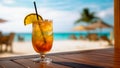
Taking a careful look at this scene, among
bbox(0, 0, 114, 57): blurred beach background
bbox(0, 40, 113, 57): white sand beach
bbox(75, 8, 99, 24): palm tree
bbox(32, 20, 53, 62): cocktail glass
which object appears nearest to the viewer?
bbox(32, 20, 53, 62): cocktail glass

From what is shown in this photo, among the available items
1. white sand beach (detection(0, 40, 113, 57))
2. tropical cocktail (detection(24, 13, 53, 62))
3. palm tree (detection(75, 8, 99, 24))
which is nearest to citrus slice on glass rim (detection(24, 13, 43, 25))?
tropical cocktail (detection(24, 13, 53, 62))

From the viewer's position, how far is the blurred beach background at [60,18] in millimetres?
10250

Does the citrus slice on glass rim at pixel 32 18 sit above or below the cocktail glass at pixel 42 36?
above

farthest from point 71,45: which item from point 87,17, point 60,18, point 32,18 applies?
point 32,18

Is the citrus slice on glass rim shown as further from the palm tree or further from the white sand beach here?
the palm tree

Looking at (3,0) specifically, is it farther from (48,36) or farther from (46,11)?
(48,36)

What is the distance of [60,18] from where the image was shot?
12.5m

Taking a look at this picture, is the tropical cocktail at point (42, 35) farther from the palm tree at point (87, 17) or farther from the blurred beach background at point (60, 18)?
the palm tree at point (87, 17)

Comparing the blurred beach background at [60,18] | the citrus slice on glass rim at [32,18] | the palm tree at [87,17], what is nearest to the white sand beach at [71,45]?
the blurred beach background at [60,18]

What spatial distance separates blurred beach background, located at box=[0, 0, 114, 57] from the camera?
1025 cm

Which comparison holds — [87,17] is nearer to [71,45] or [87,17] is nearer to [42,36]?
[71,45]

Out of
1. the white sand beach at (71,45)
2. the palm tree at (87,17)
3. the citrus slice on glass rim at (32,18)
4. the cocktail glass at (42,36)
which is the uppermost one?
the palm tree at (87,17)

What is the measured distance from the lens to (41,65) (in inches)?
32.2

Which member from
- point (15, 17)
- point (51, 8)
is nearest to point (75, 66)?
point (15, 17)
